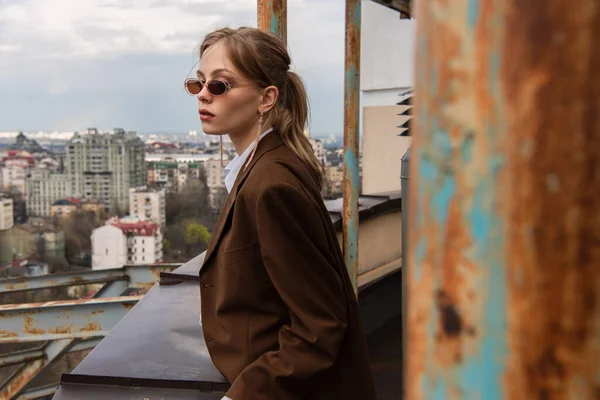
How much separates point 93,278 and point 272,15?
14.8 ft

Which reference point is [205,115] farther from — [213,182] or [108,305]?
[213,182]

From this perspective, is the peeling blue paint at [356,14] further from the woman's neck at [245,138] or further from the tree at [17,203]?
the tree at [17,203]

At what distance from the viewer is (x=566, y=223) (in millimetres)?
334

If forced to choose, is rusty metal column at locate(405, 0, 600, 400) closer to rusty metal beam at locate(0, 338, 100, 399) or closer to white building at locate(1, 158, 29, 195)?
rusty metal beam at locate(0, 338, 100, 399)

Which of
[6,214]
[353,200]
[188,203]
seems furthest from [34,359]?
[6,214]

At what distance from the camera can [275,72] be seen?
5.04ft

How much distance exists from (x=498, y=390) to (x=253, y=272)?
988 millimetres

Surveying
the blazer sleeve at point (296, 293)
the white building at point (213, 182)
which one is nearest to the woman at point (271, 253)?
the blazer sleeve at point (296, 293)

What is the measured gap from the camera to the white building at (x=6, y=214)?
181 ft

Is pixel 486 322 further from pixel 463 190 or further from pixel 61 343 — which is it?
pixel 61 343

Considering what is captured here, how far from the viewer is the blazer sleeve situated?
121cm

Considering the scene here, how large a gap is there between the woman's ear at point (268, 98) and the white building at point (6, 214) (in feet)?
192

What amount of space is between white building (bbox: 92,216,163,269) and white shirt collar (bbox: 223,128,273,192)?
167 ft

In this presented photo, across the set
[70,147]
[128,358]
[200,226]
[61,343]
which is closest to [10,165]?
[70,147]
